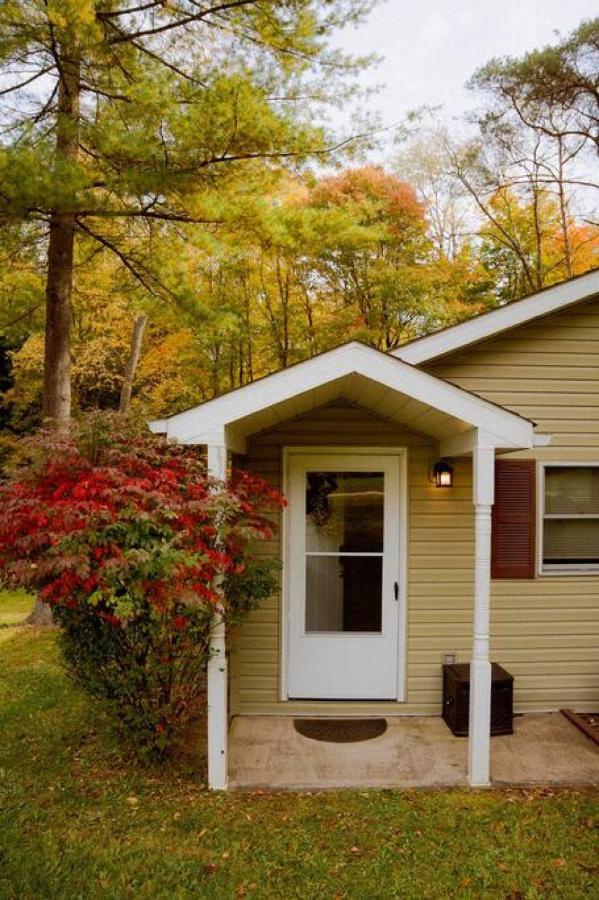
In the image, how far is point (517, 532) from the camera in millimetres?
5316

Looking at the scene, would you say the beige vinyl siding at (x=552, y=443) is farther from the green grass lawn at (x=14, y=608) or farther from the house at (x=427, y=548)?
the green grass lawn at (x=14, y=608)

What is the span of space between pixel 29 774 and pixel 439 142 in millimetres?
16788

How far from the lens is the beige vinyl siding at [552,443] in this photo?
535cm

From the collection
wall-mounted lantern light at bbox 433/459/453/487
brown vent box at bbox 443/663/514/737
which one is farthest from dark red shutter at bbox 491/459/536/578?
brown vent box at bbox 443/663/514/737

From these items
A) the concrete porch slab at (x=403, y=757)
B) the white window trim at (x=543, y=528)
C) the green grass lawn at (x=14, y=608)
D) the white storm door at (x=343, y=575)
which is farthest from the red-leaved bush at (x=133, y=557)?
the green grass lawn at (x=14, y=608)

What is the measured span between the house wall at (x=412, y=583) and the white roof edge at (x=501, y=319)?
734 millimetres

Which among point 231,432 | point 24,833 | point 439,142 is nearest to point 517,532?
point 231,432

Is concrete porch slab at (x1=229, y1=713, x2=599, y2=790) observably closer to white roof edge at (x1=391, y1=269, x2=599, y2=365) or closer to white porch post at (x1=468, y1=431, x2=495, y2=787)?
white porch post at (x1=468, y1=431, x2=495, y2=787)

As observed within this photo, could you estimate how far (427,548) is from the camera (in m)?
5.39

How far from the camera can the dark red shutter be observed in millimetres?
5301

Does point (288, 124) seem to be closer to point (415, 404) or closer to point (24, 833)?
point (415, 404)

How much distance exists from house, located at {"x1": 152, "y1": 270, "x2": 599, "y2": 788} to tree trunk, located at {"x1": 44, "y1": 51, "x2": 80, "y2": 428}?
4048mm

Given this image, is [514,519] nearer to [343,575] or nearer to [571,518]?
[571,518]

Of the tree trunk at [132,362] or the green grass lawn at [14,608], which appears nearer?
the green grass lawn at [14,608]
